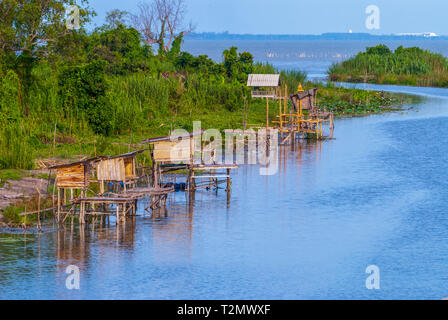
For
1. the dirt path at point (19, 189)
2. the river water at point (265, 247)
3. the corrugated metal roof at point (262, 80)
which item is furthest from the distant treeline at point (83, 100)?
the river water at point (265, 247)

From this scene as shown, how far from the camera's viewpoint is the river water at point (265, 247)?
14984 mm

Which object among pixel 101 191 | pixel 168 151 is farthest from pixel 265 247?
pixel 168 151

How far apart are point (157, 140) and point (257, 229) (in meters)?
3.80

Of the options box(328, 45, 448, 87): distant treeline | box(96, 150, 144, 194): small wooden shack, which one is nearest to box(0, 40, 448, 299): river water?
box(96, 150, 144, 194): small wooden shack

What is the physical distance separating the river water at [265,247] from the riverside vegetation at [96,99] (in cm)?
346

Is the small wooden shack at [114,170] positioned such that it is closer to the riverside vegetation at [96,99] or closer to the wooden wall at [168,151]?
the wooden wall at [168,151]

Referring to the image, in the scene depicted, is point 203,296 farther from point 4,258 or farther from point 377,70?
point 377,70

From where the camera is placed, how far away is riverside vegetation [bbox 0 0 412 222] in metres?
25.9

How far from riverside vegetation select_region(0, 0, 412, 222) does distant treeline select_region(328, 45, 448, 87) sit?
85.2 ft

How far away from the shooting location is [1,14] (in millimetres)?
28234

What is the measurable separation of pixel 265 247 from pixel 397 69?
58252 millimetres

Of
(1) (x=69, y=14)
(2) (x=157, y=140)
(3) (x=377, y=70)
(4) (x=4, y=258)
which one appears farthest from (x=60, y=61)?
(3) (x=377, y=70)

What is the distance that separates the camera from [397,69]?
240 ft

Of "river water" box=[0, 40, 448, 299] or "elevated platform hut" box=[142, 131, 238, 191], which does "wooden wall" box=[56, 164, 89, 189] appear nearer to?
"river water" box=[0, 40, 448, 299]
